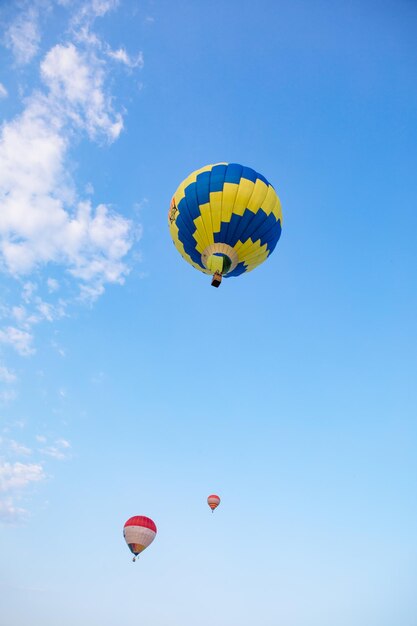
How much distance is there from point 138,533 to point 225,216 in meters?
18.3

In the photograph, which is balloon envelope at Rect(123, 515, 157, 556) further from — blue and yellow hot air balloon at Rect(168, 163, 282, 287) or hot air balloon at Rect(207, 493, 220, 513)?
blue and yellow hot air balloon at Rect(168, 163, 282, 287)

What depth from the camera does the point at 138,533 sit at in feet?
70.7

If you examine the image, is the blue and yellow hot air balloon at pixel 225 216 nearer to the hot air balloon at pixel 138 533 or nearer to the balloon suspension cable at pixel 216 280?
the balloon suspension cable at pixel 216 280

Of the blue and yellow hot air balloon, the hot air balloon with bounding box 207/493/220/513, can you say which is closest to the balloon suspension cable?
the blue and yellow hot air balloon

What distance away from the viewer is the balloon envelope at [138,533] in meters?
21.5

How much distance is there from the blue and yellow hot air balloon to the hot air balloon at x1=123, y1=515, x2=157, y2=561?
15.8 m

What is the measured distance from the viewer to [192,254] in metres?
15.2

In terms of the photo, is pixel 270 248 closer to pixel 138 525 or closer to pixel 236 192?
pixel 236 192

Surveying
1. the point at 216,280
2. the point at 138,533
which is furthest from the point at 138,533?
the point at 216,280

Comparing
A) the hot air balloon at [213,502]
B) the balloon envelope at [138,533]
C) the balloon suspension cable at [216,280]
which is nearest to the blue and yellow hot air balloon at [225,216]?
the balloon suspension cable at [216,280]

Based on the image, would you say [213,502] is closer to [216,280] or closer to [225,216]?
[216,280]

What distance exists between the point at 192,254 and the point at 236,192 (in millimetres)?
3004

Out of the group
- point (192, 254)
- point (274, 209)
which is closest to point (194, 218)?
point (192, 254)

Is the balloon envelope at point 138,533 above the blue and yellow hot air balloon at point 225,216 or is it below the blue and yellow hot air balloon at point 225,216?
below
